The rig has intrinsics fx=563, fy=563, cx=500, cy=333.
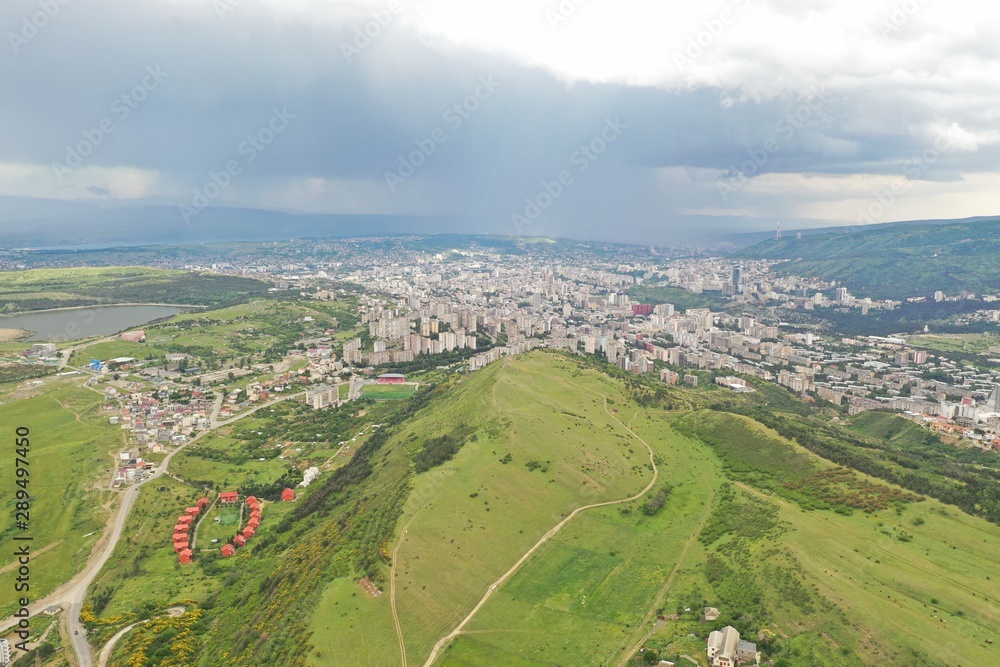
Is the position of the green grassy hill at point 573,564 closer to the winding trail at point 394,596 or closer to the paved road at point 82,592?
the winding trail at point 394,596

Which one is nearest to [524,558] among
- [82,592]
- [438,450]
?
[438,450]

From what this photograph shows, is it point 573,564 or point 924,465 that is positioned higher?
point 573,564

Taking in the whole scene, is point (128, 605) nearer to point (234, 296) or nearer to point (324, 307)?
point (324, 307)

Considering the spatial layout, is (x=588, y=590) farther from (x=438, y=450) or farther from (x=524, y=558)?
(x=438, y=450)

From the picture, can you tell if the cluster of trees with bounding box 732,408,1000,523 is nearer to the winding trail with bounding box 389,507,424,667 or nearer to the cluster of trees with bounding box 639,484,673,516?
the cluster of trees with bounding box 639,484,673,516

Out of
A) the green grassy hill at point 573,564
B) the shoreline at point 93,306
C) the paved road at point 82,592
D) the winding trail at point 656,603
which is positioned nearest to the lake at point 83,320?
the shoreline at point 93,306

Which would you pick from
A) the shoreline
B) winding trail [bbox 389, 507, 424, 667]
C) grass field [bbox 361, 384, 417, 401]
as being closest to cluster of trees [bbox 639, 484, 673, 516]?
winding trail [bbox 389, 507, 424, 667]
